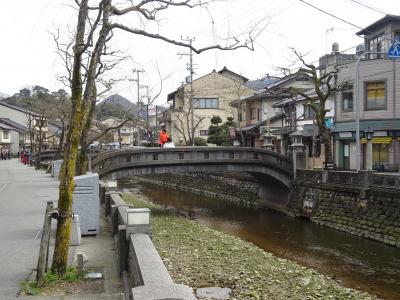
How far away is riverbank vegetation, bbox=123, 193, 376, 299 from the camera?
35.3ft

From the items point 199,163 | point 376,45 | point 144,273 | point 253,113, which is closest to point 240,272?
point 144,273

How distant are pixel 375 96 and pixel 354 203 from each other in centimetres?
1174

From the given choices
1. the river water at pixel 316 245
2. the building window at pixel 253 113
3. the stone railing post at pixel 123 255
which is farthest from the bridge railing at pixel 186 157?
the building window at pixel 253 113

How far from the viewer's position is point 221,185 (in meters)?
42.8

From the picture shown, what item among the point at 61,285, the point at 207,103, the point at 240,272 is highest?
the point at 207,103

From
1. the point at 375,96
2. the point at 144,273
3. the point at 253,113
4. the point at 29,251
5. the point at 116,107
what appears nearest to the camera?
the point at 144,273

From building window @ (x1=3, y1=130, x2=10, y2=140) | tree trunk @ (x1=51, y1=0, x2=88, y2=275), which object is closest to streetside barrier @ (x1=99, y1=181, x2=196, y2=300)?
tree trunk @ (x1=51, y1=0, x2=88, y2=275)

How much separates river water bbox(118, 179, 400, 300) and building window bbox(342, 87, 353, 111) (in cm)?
1020

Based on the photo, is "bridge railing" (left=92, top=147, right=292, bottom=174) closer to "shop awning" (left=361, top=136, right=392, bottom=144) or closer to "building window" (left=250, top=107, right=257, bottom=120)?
"shop awning" (left=361, top=136, right=392, bottom=144)

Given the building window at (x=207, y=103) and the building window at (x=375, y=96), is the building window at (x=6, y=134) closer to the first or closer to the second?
the building window at (x=207, y=103)

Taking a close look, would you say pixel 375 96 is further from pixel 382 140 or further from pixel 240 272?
pixel 240 272

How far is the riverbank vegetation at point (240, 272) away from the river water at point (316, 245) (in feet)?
8.52

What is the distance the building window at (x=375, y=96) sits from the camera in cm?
3328

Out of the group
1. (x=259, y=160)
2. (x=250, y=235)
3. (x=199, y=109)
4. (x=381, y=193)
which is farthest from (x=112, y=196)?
(x=199, y=109)
